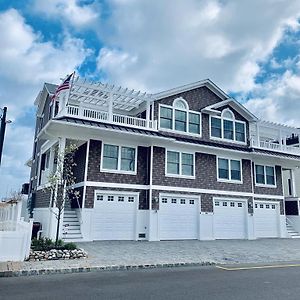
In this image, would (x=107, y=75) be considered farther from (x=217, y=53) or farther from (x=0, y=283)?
(x=0, y=283)

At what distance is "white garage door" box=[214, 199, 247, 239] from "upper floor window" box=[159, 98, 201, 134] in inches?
208

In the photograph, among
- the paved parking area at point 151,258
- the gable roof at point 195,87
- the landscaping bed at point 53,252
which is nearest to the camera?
the paved parking area at point 151,258

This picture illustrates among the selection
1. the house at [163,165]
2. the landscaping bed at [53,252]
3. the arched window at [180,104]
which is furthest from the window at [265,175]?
the landscaping bed at [53,252]

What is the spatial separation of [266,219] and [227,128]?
7.46 meters

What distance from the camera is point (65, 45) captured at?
43.9 feet

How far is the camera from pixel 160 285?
7.63 metres

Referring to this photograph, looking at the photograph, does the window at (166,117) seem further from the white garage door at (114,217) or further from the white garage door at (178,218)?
the white garage door at (114,217)

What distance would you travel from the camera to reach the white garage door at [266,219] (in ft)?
75.6

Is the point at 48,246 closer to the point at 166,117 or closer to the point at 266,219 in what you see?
the point at 166,117

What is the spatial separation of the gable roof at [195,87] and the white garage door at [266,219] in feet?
27.7

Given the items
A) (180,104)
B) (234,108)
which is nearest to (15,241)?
(180,104)

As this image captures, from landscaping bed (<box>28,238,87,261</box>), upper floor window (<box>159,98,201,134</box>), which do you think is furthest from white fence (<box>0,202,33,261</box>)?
upper floor window (<box>159,98,201,134</box>)

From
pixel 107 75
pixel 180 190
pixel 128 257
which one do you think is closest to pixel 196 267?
pixel 128 257

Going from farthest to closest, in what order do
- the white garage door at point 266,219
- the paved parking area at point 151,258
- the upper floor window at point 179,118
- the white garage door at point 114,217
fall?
the white garage door at point 266,219 < the upper floor window at point 179,118 < the white garage door at point 114,217 < the paved parking area at point 151,258
